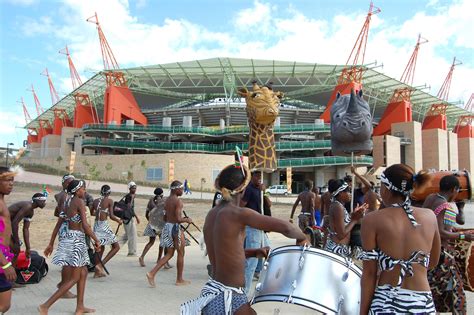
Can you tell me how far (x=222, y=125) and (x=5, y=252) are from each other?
43.5 meters

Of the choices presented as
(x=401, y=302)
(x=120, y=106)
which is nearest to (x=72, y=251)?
(x=401, y=302)

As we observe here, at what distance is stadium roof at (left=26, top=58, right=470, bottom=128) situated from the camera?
47.5m

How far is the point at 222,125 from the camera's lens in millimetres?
47125

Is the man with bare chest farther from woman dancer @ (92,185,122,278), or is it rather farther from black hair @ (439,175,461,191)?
black hair @ (439,175,461,191)

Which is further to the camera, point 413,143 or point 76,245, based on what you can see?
point 413,143

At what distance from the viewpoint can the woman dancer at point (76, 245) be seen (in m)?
5.22

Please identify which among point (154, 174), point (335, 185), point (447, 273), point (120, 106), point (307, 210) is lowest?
point (447, 273)

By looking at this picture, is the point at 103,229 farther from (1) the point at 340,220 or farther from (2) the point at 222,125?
(2) the point at 222,125

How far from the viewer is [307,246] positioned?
9.86 feet

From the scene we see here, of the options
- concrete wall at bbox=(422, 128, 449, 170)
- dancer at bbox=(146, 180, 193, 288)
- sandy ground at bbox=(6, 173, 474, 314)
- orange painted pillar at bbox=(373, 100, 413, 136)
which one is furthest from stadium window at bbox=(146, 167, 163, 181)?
dancer at bbox=(146, 180, 193, 288)

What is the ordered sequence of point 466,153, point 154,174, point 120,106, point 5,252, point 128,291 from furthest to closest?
1. point 466,153
2. point 120,106
3. point 154,174
4. point 128,291
5. point 5,252

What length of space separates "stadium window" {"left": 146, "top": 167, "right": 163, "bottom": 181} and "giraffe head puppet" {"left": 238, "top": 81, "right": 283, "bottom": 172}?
102ft

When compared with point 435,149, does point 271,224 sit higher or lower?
lower

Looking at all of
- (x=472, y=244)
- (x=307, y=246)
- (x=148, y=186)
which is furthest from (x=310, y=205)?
(x=148, y=186)
